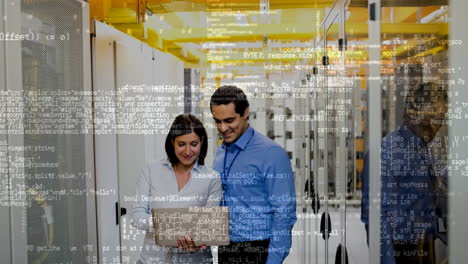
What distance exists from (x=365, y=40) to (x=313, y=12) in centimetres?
48

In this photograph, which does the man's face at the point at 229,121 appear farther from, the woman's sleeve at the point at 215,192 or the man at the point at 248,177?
the woman's sleeve at the point at 215,192

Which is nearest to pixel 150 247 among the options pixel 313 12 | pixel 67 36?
pixel 67 36

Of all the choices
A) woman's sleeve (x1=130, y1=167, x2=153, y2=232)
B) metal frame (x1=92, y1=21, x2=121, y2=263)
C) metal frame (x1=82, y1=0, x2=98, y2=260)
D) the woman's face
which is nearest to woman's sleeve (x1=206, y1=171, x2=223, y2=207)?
the woman's face

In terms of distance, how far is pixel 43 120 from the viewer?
1.45 m

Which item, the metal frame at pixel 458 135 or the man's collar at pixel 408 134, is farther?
the man's collar at pixel 408 134

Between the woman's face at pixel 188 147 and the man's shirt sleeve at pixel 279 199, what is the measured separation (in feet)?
→ 0.89

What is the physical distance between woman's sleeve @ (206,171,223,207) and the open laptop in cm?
2

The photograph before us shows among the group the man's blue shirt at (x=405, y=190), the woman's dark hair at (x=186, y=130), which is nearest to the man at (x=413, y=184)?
the man's blue shirt at (x=405, y=190)

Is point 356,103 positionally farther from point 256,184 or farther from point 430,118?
point 256,184

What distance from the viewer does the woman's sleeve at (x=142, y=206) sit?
1.49 m

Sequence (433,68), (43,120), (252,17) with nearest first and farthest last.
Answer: (433,68)
(43,120)
(252,17)

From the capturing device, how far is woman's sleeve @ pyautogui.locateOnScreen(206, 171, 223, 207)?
1.46m

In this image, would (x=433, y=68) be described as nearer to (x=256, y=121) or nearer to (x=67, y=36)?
(x=256, y=121)

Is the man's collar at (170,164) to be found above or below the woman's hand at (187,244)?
above
